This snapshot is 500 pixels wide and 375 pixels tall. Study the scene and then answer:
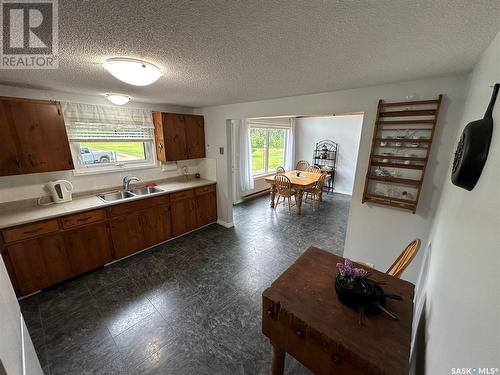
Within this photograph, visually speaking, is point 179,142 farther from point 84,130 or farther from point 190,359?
point 190,359

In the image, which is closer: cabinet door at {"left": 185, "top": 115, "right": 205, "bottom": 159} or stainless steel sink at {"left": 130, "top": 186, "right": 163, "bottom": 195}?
stainless steel sink at {"left": 130, "top": 186, "right": 163, "bottom": 195}

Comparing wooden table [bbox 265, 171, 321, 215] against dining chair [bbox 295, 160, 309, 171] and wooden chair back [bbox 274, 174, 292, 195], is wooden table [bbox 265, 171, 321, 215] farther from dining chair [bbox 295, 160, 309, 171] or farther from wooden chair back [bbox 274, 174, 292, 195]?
dining chair [bbox 295, 160, 309, 171]

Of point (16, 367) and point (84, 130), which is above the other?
point (84, 130)

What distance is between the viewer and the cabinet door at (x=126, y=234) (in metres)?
2.52

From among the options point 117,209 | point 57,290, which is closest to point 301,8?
point 117,209

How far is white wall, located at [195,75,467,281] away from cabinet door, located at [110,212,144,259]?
2.32 m

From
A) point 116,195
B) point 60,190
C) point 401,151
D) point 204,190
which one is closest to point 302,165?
point 204,190

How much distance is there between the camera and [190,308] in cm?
192

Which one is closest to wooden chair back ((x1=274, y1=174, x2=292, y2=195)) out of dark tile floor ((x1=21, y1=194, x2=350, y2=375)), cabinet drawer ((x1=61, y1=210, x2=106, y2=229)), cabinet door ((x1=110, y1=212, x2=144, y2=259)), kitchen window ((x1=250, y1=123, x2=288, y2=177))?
kitchen window ((x1=250, y1=123, x2=288, y2=177))

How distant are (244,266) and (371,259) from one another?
1.49 metres

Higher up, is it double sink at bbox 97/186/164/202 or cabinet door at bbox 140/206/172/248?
double sink at bbox 97/186/164/202

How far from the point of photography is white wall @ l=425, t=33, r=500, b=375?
45cm

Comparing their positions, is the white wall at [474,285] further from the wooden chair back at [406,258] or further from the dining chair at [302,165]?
the dining chair at [302,165]

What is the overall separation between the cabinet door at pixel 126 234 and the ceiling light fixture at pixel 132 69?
72.4 inches
